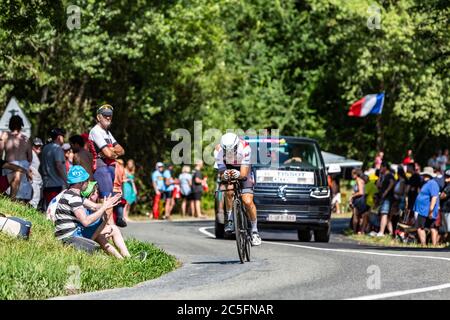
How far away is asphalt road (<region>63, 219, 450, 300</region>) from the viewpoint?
1088cm

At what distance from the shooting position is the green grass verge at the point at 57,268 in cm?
1108

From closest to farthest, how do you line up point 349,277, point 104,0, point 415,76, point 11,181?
point 349,277, point 11,181, point 104,0, point 415,76

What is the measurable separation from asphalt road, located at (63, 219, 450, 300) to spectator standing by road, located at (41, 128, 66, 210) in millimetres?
2268

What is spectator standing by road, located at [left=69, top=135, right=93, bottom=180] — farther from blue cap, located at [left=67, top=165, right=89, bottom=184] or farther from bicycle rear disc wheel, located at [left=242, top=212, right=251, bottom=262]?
blue cap, located at [left=67, top=165, right=89, bottom=184]

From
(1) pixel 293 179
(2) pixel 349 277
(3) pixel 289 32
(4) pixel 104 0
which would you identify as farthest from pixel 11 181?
(3) pixel 289 32

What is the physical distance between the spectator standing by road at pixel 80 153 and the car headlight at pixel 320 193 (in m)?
6.25

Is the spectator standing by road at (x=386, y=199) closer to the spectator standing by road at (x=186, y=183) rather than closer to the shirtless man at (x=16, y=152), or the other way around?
the shirtless man at (x=16, y=152)

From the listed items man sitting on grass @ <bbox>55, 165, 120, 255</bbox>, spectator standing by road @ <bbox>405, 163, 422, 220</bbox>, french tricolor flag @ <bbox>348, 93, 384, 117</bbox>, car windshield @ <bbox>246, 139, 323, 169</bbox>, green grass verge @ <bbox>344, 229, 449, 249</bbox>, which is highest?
french tricolor flag @ <bbox>348, 93, 384, 117</bbox>

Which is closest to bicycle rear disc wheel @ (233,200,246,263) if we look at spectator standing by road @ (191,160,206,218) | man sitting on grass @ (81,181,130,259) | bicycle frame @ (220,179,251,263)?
bicycle frame @ (220,179,251,263)

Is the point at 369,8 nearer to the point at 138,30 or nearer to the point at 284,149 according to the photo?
the point at 138,30

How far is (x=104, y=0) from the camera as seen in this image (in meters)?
34.8

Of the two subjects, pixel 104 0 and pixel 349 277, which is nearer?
pixel 349 277

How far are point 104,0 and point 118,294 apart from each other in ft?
80.4

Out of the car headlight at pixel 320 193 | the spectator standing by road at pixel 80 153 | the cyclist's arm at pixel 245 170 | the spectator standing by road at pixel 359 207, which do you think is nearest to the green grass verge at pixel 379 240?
the spectator standing by road at pixel 359 207
